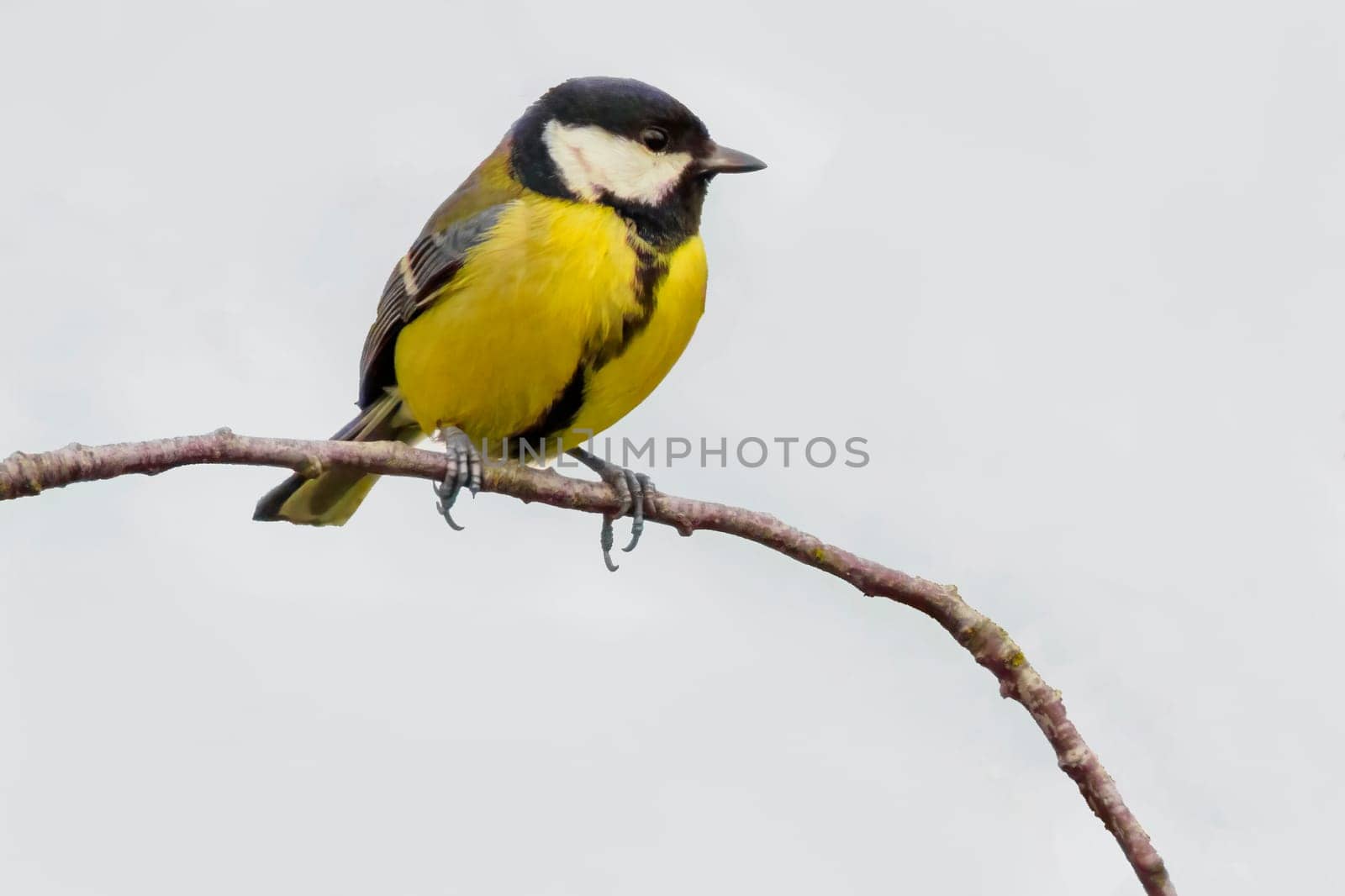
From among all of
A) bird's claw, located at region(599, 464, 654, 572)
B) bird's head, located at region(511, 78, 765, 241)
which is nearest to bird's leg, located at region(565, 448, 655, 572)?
→ bird's claw, located at region(599, 464, 654, 572)

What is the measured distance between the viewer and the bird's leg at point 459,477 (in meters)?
3.27

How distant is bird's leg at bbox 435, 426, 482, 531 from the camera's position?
3.27 m

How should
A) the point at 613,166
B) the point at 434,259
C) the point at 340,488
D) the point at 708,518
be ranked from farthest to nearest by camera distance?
the point at 340,488 < the point at 434,259 < the point at 613,166 < the point at 708,518

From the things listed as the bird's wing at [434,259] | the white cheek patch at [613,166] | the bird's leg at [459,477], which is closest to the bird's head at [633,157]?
the white cheek patch at [613,166]

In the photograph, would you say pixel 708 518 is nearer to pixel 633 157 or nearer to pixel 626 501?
pixel 626 501

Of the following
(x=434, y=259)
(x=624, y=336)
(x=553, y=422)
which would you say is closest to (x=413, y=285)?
(x=434, y=259)

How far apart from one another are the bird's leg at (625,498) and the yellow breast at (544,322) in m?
0.16

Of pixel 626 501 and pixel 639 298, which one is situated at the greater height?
pixel 639 298

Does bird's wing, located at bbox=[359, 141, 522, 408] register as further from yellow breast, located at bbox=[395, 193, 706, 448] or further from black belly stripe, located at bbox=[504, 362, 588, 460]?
black belly stripe, located at bbox=[504, 362, 588, 460]

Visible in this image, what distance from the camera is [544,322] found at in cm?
322

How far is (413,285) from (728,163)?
891 mm

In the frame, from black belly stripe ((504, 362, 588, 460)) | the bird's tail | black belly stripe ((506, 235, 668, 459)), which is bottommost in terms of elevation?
the bird's tail

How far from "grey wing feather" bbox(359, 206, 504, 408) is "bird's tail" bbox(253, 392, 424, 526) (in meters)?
0.06

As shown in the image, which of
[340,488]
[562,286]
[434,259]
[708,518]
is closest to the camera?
[708,518]
